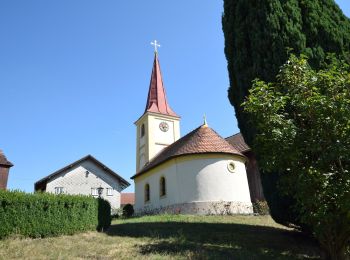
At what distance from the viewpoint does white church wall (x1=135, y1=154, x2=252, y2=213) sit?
25.1m

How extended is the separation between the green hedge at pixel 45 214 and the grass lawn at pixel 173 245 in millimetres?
505

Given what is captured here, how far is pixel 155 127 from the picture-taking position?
40875 mm

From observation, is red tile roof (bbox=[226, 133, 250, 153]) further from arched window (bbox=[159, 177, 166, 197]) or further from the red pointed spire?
the red pointed spire

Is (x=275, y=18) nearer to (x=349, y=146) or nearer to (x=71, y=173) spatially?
(x=349, y=146)

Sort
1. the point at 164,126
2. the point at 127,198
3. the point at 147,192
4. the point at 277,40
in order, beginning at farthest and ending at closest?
1. the point at 127,198
2. the point at 164,126
3. the point at 147,192
4. the point at 277,40

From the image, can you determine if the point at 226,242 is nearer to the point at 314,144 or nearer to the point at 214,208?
the point at 314,144

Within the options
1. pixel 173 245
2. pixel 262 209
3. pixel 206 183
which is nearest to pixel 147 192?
pixel 206 183

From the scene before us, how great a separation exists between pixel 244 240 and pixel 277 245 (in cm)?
123

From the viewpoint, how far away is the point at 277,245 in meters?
12.7

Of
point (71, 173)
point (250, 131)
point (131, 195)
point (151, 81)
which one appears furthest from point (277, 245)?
point (131, 195)

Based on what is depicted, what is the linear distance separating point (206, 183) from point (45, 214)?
13957 millimetres

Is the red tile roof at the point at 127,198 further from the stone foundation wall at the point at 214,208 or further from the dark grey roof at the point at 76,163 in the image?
the stone foundation wall at the point at 214,208

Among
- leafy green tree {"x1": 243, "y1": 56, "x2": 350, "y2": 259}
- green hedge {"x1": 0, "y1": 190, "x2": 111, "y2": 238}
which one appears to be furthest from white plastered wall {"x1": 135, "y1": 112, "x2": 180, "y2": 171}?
leafy green tree {"x1": 243, "y1": 56, "x2": 350, "y2": 259}

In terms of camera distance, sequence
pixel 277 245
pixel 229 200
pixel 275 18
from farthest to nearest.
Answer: pixel 229 200 < pixel 275 18 < pixel 277 245
